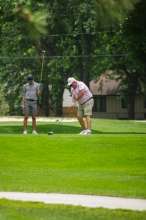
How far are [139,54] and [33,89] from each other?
17.0 feet

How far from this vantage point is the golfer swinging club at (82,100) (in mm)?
21583

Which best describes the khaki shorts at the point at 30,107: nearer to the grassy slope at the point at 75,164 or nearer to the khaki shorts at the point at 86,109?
the khaki shorts at the point at 86,109

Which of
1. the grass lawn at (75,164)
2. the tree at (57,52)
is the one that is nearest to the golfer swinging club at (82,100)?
the grass lawn at (75,164)

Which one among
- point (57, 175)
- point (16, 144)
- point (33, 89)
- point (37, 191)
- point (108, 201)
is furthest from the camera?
point (33, 89)

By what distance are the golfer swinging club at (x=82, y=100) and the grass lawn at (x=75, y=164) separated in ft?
5.98

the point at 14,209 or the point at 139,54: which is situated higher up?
the point at 139,54

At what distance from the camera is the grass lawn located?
13.2 meters

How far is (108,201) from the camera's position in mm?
11539

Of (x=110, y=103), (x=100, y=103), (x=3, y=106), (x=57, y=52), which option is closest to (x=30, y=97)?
(x=3, y=106)

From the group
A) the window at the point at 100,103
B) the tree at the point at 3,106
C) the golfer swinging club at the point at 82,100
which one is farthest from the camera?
the window at the point at 100,103

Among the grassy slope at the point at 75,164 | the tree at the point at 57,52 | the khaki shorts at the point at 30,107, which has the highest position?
the tree at the point at 57,52

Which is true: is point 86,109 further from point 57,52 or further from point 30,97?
point 57,52

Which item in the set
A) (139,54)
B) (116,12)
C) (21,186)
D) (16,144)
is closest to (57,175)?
(21,186)

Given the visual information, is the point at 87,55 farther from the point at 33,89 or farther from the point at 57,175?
the point at 57,175
